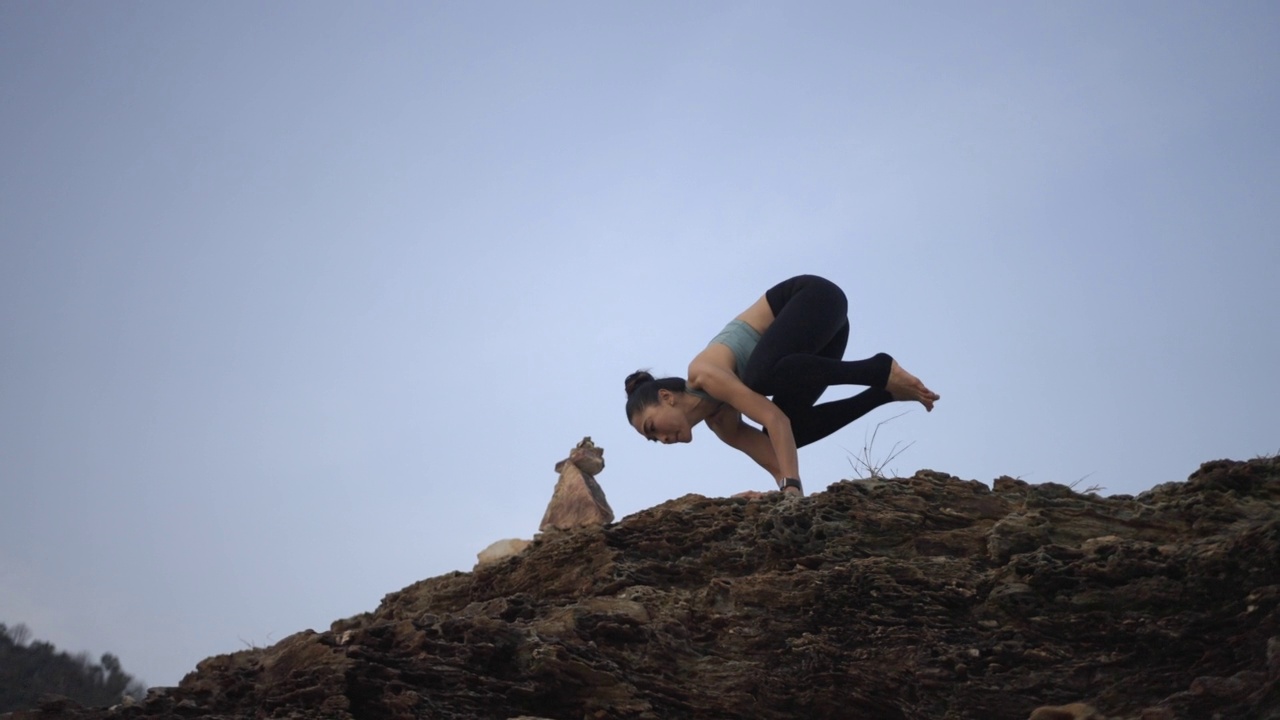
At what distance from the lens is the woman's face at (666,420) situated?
6895mm

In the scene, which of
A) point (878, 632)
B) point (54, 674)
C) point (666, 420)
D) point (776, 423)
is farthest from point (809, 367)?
point (54, 674)

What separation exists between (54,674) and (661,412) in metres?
3.77

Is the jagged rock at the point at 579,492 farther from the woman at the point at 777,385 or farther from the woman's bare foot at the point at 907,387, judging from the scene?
the woman's bare foot at the point at 907,387

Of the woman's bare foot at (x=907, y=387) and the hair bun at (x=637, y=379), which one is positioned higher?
the hair bun at (x=637, y=379)

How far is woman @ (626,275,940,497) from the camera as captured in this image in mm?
6574

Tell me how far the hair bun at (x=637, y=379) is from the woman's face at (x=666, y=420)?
1.24 feet

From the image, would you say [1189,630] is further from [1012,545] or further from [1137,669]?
[1012,545]

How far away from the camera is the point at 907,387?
6625 mm

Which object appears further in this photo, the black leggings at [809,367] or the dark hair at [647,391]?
the dark hair at [647,391]

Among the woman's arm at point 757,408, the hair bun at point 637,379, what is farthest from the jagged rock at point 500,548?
the woman's arm at point 757,408

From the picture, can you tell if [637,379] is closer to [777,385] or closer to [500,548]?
[777,385]

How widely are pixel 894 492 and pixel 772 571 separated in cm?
92

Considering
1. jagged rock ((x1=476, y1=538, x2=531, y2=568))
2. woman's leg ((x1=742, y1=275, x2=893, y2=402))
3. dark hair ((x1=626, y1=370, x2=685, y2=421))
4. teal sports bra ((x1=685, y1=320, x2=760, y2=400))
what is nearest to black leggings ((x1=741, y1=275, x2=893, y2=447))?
woman's leg ((x1=742, y1=275, x2=893, y2=402))

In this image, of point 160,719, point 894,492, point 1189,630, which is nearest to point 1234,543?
point 1189,630
